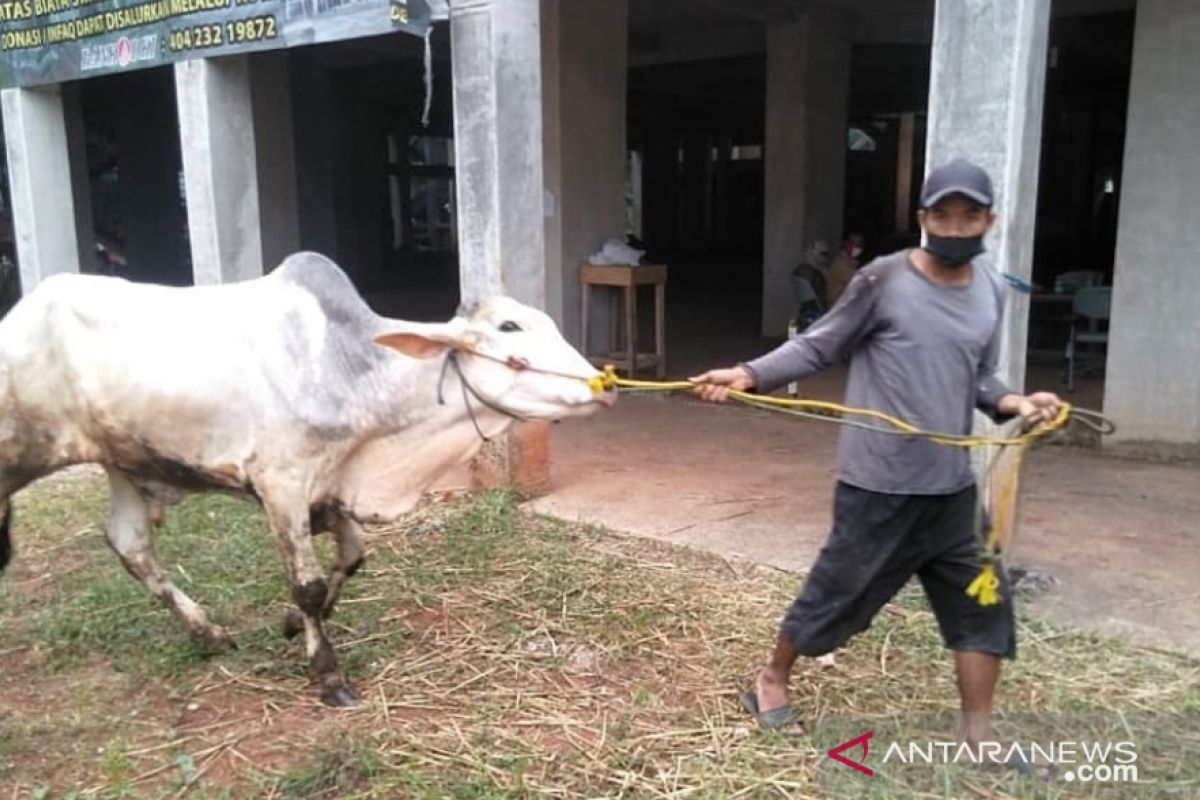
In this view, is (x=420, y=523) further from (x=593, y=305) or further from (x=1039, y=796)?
(x=593, y=305)

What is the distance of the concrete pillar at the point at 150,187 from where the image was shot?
546 inches

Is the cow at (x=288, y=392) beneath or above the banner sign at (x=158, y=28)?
beneath

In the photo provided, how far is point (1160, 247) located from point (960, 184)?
4145 millimetres

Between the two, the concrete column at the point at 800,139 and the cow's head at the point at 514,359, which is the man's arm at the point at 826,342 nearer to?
the cow's head at the point at 514,359

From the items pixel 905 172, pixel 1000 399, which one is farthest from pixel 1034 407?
pixel 905 172

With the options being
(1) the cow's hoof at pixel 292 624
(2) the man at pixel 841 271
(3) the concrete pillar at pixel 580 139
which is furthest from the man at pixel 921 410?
(2) the man at pixel 841 271

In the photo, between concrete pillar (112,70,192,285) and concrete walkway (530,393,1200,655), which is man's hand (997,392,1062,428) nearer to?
concrete walkway (530,393,1200,655)

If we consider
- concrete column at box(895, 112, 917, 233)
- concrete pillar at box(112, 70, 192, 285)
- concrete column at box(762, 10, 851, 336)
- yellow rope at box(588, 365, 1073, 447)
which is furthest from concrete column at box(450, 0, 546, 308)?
concrete column at box(895, 112, 917, 233)

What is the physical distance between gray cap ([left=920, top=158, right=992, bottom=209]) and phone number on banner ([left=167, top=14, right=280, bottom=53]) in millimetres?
4370

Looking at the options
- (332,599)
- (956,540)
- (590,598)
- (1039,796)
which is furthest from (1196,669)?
(332,599)

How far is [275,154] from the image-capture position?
1149 centimetres

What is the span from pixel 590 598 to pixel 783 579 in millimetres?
742

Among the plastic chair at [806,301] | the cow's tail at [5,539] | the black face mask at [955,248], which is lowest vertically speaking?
the cow's tail at [5,539]

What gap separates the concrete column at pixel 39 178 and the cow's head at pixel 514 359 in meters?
5.71
